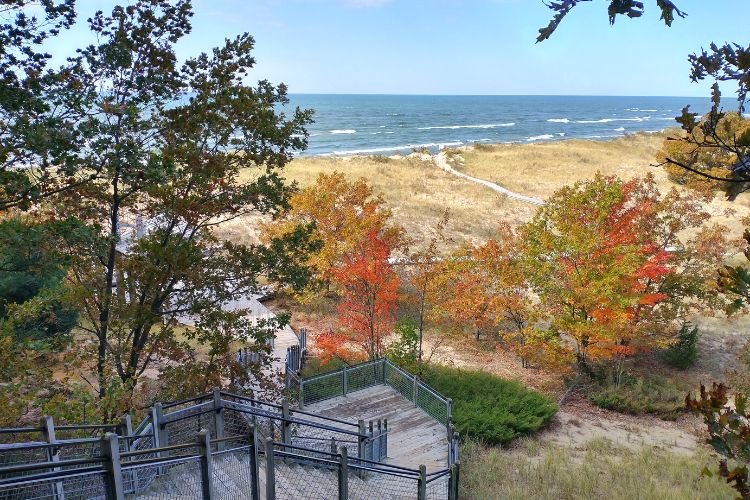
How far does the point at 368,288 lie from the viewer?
20672 mm

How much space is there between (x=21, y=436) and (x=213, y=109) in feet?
23.8

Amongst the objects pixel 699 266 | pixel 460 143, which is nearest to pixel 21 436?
pixel 699 266

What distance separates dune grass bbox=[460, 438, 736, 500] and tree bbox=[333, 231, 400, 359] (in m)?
6.42

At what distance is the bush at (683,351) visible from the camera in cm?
2534

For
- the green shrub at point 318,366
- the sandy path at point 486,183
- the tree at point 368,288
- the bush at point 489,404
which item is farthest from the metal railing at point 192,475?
the sandy path at point 486,183

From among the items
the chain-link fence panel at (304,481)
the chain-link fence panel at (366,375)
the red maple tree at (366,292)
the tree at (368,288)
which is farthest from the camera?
the tree at (368,288)

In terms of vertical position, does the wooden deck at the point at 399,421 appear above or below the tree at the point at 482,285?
below

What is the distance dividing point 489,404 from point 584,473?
4.93 meters

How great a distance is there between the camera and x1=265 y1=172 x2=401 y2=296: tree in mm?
22953

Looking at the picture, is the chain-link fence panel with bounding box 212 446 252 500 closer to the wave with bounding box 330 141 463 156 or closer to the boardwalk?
the boardwalk

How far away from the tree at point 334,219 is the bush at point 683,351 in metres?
14.3

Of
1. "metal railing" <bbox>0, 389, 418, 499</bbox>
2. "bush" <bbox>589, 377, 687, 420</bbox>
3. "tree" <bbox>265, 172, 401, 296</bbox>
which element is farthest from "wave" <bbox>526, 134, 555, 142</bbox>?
"metal railing" <bbox>0, 389, 418, 499</bbox>

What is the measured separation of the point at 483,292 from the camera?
24.0m

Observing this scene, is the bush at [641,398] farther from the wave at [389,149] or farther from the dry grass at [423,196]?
the wave at [389,149]
